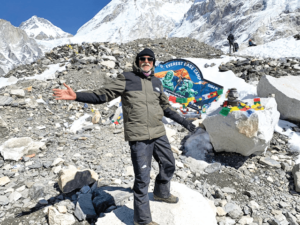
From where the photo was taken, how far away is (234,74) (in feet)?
30.2

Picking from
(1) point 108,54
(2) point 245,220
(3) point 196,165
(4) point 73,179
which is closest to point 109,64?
(1) point 108,54

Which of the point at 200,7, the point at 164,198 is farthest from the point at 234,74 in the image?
the point at 200,7

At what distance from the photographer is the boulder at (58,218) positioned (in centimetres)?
284

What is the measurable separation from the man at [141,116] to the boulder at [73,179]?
1588 millimetres

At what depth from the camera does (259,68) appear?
30.6ft

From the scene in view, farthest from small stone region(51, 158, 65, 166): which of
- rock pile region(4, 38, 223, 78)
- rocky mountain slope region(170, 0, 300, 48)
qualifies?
rocky mountain slope region(170, 0, 300, 48)

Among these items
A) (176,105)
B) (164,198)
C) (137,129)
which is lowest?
(164,198)

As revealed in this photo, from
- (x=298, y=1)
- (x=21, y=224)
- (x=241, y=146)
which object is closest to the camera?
(x=21, y=224)

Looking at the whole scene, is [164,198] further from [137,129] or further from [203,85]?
[203,85]

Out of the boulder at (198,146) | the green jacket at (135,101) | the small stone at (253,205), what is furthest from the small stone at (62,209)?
the small stone at (253,205)

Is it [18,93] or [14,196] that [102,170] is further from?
[18,93]

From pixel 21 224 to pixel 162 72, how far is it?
665cm

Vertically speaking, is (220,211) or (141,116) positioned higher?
(141,116)

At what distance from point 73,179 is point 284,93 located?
245 inches
